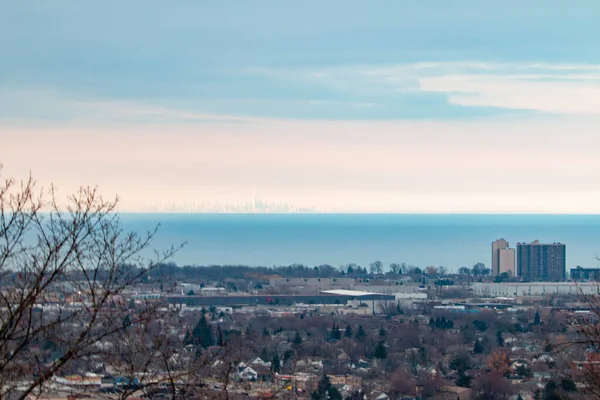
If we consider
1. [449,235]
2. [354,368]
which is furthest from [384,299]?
[449,235]

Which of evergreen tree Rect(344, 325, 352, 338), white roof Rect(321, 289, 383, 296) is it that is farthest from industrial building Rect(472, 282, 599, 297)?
evergreen tree Rect(344, 325, 352, 338)

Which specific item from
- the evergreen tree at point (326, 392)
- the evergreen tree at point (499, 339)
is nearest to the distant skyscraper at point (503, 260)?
the evergreen tree at point (499, 339)

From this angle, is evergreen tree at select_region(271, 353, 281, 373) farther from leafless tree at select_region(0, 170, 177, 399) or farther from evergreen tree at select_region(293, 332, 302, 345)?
leafless tree at select_region(0, 170, 177, 399)

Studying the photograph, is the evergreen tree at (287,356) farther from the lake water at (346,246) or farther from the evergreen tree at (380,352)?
the lake water at (346,246)

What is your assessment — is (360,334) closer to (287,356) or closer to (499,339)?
(499,339)

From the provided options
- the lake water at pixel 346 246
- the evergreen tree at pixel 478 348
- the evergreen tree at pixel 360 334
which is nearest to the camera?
the evergreen tree at pixel 478 348

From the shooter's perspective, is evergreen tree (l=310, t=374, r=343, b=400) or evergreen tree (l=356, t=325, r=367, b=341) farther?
evergreen tree (l=356, t=325, r=367, b=341)

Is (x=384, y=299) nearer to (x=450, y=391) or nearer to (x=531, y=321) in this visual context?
(x=531, y=321)

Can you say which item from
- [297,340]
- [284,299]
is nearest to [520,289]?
[284,299]
